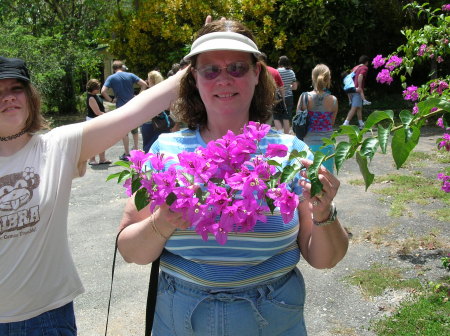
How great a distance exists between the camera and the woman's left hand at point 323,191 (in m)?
1.36

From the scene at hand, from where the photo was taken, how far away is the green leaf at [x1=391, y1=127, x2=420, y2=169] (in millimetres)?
1097

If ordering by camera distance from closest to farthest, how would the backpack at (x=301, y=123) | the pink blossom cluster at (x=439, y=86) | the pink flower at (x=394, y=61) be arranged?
the pink blossom cluster at (x=439, y=86) < the pink flower at (x=394, y=61) < the backpack at (x=301, y=123)

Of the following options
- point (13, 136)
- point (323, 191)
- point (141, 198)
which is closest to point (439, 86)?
point (323, 191)

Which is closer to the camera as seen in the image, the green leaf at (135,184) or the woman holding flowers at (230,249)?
the green leaf at (135,184)

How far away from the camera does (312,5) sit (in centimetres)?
1345

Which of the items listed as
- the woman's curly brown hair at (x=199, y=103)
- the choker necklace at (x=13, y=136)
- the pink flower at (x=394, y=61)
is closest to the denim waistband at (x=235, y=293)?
the woman's curly brown hair at (x=199, y=103)

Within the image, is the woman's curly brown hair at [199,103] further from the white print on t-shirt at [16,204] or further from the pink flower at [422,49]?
the pink flower at [422,49]

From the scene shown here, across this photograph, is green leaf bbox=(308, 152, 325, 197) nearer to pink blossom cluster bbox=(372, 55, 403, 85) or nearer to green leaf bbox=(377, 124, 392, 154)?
green leaf bbox=(377, 124, 392, 154)

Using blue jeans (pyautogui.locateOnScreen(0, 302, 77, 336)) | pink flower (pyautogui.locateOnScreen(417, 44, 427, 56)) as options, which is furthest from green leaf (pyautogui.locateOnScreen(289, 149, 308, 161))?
pink flower (pyautogui.locateOnScreen(417, 44, 427, 56))

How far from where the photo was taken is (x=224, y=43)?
1725mm

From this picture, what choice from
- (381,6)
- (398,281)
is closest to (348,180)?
(398,281)

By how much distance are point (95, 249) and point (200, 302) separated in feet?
12.2

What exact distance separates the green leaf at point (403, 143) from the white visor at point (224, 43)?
2.60ft

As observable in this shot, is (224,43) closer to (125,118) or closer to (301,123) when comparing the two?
(125,118)
